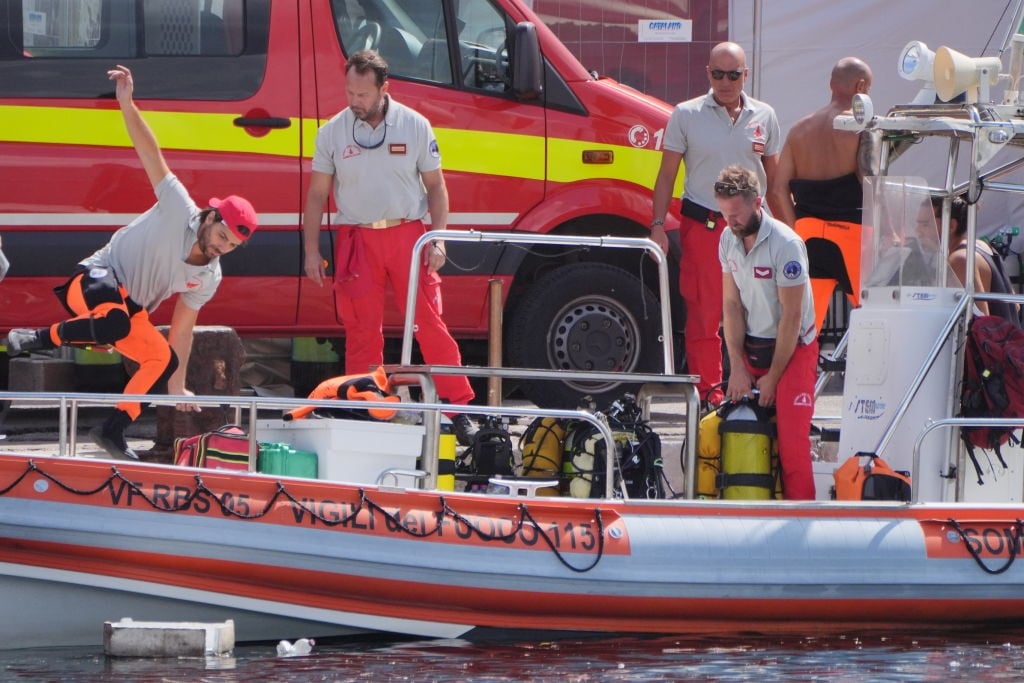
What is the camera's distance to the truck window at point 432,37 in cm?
830

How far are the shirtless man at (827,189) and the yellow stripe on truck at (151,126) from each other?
236 cm

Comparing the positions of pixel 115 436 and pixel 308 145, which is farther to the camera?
pixel 308 145

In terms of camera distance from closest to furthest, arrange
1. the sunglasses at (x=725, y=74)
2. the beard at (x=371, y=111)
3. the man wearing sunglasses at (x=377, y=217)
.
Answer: the beard at (x=371, y=111) < the man wearing sunglasses at (x=377, y=217) < the sunglasses at (x=725, y=74)

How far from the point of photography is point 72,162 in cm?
796

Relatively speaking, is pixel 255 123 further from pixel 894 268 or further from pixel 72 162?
pixel 894 268

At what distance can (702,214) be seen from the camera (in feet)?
26.3

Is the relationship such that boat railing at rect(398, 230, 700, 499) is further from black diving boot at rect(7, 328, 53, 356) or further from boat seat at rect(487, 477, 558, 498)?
black diving boot at rect(7, 328, 53, 356)

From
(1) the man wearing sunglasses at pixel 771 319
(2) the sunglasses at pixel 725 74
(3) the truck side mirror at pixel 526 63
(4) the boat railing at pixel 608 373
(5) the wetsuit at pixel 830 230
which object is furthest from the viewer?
(3) the truck side mirror at pixel 526 63

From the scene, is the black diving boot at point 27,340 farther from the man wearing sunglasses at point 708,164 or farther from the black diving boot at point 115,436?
the man wearing sunglasses at point 708,164

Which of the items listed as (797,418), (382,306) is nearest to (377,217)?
(382,306)

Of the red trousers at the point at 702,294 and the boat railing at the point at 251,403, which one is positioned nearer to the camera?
the boat railing at the point at 251,403

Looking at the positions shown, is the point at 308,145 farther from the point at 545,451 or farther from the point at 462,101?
the point at 545,451

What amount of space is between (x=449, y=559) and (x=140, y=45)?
348 cm

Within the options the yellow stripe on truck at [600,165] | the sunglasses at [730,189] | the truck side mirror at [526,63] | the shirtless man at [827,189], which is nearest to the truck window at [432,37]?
the truck side mirror at [526,63]
